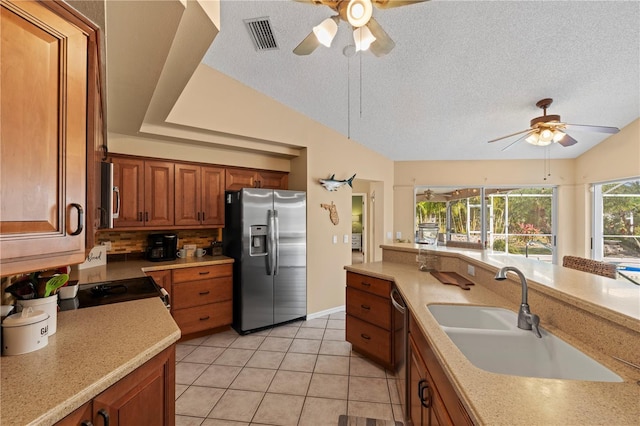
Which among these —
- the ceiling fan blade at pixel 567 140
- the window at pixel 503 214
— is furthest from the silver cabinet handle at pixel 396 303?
the window at pixel 503 214

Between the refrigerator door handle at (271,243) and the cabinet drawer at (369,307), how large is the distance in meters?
1.08

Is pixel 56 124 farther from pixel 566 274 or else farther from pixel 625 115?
pixel 625 115

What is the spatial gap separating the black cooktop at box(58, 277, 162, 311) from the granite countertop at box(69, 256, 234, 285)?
231 mm

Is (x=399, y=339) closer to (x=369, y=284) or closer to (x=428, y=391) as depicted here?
(x=369, y=284)

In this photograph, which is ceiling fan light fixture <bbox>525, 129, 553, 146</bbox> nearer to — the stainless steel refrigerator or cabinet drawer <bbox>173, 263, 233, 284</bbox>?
the stainless steel refrigerator

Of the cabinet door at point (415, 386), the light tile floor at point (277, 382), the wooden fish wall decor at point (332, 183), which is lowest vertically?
the light tile floor at point (277, 382)

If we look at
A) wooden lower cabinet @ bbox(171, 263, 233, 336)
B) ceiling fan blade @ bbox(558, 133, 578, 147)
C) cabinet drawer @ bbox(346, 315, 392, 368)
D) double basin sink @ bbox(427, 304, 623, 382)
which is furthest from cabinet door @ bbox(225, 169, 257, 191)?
ceiling fan blade @ bbox(558, 133, 578, 147)

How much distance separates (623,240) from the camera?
453 centimetres

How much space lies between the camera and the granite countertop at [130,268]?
7.72 ft

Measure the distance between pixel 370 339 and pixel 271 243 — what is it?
5.12 ft

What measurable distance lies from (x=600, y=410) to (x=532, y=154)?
5.59 meters

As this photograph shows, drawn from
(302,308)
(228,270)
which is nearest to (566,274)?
(302,308)

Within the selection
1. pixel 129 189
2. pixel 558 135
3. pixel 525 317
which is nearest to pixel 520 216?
pixel 558 135

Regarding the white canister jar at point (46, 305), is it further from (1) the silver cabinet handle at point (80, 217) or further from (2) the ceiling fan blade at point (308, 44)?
(2) the ceiling fan blade at point (308, 44)
